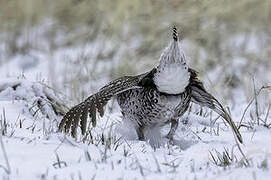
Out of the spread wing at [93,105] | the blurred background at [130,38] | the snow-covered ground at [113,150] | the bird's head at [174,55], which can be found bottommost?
the snow-covered ground at [113,150]

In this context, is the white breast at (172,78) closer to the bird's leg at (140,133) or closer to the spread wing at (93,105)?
the spread wing at (93,105)

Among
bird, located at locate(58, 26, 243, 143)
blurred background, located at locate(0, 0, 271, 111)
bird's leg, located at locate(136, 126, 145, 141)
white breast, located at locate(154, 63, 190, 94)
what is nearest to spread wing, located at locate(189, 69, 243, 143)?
bird, located at locate(58, 26, 243, 143)

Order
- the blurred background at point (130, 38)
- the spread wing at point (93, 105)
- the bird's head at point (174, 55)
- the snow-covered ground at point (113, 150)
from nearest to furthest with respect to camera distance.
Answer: the snow-covered ground at point (113, 150) < the bird's head at point (174, 55) < the spread wing at point (93, 105) < the blurred background at point (130, 38)

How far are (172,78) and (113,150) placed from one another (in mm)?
729

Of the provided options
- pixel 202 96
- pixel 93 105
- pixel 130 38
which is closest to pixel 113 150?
pixel 93 105

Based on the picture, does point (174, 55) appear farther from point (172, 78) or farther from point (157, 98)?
point (157, 98)

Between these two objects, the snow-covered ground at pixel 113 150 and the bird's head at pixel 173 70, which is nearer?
the snow-covered ground at pixel 113 150

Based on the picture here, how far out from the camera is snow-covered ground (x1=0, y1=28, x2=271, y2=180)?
2945 millimetres

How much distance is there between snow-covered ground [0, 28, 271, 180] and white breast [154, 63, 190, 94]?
1.42 feet

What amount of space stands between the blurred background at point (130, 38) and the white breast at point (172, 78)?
3.55 meters

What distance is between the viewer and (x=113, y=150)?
11.7 feet

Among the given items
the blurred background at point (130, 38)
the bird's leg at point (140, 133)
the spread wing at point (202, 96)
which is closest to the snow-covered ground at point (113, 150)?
the bird's leg at point (140, 133)

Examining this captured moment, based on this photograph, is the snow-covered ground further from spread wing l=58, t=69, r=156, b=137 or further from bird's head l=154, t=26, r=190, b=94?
bird's head l=154, t=26, r=190, b=94

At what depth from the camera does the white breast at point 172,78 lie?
151 inches
